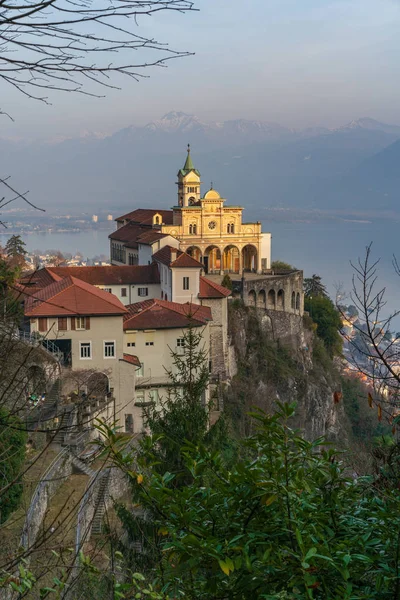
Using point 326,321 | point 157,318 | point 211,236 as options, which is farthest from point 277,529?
point 326,321

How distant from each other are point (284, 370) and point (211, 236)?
10702 mm

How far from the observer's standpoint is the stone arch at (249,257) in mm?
51319

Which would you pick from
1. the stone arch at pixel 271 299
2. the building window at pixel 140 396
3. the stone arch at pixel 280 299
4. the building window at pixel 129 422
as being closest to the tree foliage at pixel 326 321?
the stone arch at pixel 280 299

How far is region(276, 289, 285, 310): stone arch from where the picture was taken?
155 feet

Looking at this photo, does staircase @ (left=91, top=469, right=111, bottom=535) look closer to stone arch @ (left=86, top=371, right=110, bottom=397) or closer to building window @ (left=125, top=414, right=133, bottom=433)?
stone arch @ (left=86, top=371, right=110, bottom=397)

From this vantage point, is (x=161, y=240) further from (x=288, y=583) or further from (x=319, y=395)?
(x=288, y=583)

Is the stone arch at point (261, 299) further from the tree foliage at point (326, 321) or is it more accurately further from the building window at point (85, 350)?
the building window at point (85, 350)

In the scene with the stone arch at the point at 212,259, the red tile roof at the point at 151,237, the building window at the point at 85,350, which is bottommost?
the building window at the point at 85,350

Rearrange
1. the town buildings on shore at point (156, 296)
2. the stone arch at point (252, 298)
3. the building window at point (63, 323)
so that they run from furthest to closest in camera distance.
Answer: the stone arch at point (252, 298)
the town buildings on shore at point (156, 296)
the building window at point (63, 323)

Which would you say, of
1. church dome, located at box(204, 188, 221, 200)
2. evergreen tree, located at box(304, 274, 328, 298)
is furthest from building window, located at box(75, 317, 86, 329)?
evergreen tree, located at box(304, 274, 328, 298)

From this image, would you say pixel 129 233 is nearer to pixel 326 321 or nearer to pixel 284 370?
pixel 326 321

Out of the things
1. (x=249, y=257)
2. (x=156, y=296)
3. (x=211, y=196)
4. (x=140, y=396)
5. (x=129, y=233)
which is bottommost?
(x=140, y=396)

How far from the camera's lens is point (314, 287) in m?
60.2

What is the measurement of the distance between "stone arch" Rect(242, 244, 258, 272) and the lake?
98.6ft
